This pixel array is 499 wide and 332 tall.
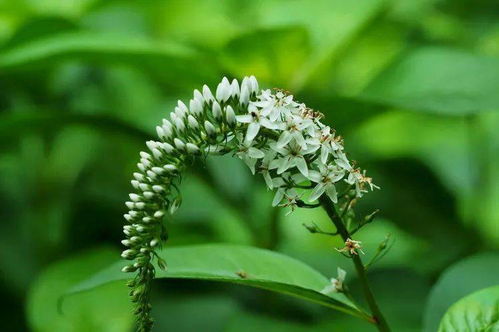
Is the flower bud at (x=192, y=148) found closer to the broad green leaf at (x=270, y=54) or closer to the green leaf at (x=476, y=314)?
the green leaf at (x=476, y=314)

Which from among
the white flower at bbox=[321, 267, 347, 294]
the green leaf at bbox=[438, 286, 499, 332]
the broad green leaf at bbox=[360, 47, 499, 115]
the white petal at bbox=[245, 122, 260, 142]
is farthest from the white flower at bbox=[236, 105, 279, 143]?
the broad green leaf at bbox=[360, 47, 499, 115]

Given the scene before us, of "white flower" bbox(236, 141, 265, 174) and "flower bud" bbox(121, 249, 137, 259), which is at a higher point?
"white flower" bbox(236, 141, 265, 174)

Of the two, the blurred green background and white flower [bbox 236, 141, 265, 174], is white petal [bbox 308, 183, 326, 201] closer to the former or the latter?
white flower [bbox 236, 141, 265, 174]

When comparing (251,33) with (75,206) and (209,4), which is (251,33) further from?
(209,4)

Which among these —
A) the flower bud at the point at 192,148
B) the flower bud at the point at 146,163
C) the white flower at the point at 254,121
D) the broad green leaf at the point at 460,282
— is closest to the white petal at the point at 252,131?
the white flower at the point at 254,121

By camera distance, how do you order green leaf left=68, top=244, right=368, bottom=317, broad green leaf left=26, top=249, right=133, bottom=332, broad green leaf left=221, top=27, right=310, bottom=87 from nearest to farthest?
1. green leaf left=68, top=244, right=368, bottom=317
2. broad green leaf left=26, top=249, right=133, bottom=332
3. broad green leaf left=221, top=27, right=310, bottom=87

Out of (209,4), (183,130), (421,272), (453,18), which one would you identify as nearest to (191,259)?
(183,130)
